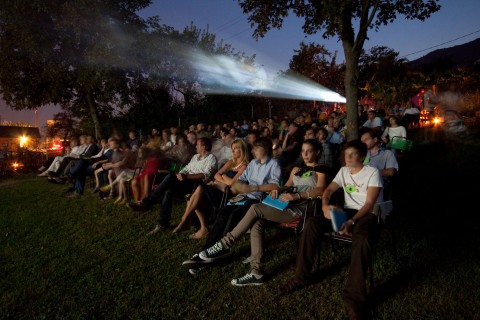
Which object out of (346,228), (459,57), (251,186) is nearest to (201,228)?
(251,186)

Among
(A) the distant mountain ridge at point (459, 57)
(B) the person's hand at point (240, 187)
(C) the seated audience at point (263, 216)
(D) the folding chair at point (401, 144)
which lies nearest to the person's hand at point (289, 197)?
(C) the seated audience at point (263, 216)

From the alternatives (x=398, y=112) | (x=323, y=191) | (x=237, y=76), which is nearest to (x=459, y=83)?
(x=398, y=112)

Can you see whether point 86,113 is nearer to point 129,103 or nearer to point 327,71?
point 129,103

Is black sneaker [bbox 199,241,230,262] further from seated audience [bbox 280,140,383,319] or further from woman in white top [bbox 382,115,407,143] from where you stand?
woman in white top [bbox 382,115,407,143]

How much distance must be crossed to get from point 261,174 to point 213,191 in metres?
0.88

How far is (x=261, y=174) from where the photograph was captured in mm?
4195

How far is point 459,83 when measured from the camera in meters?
18.5

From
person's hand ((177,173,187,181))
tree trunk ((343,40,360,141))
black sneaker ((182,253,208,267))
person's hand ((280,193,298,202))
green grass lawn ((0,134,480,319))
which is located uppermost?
tree trunk ((343,40,360,141))

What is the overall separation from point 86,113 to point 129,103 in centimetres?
364

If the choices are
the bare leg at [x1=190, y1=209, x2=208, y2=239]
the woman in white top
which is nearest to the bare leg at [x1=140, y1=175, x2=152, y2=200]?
the bare leg at [x1=190, y1=209, x2=208, y2=239]

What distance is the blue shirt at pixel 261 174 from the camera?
409cm

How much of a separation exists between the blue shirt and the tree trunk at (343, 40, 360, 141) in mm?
4783

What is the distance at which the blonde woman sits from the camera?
4602 mm

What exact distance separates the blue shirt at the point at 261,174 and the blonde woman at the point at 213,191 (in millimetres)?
260
